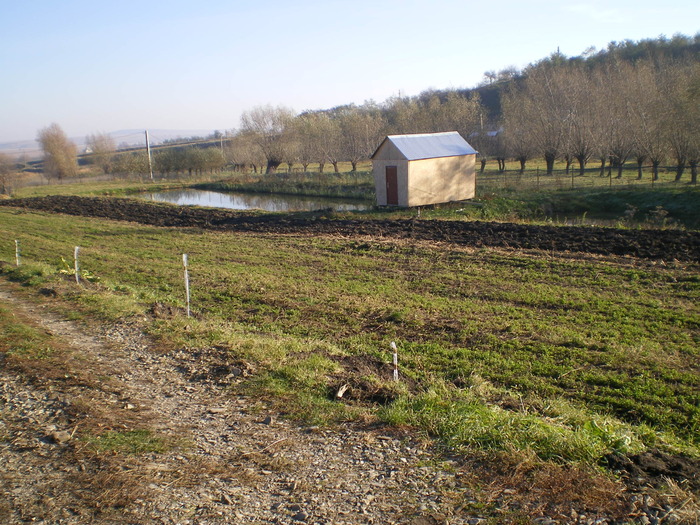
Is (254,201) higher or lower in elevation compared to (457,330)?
higher

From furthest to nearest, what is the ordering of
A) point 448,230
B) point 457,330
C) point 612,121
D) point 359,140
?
1. point 359,140
2. point 612,121
3. point 448,230
4. point 457,330

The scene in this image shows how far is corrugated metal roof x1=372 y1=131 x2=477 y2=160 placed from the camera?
26984 millimetres

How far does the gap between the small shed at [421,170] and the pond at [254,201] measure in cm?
393

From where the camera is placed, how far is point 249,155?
229 feet

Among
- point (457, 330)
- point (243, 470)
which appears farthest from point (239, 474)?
point (457, 330)

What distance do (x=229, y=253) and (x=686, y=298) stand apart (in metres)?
13.6

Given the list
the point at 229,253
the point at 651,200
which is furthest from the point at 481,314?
the point at 651,200

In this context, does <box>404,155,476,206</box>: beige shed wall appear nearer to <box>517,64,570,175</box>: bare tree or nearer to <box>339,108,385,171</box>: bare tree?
<box>517,64,570,175</box>: bare tree

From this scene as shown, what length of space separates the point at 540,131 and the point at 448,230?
27.4m

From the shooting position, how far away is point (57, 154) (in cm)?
7506

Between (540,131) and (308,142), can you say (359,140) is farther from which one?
(540,131)

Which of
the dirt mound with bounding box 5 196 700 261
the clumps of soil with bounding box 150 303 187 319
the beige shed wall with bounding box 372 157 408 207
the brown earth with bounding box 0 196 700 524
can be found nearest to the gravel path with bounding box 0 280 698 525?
the brown earth with bounding box 0 196 700 524

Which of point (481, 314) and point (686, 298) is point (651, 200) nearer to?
point (686, 298)

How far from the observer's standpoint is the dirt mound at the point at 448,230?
1551cm
